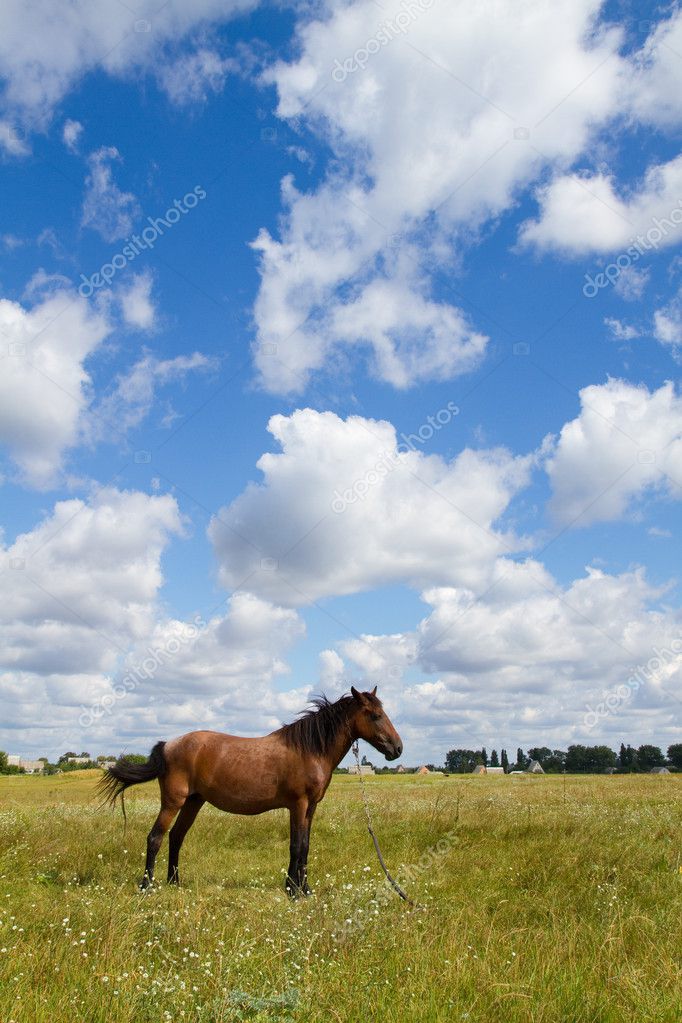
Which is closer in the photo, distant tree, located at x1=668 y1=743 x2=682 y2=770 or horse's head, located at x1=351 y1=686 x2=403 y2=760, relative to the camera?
horse's head, located at x1=351 y1=686 x2=403 y2=760

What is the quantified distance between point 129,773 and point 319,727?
305 centimetres

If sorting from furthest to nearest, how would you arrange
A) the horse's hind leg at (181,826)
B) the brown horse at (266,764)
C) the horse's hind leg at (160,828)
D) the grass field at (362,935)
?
1. the horse's hind leg at (181,826)
2. the brown horse at (266,764)
3. the horse's hind leg at (160,828)
4. the grass field at (362,935)

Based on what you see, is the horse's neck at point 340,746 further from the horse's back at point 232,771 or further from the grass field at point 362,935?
the grass field at point 362,935

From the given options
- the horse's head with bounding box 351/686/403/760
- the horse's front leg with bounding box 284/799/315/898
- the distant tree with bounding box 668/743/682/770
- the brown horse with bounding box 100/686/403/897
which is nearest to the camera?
the horse's front leg with bounding box 284/799/315/898

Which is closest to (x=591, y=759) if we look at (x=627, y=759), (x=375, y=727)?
(x=627, y=759)

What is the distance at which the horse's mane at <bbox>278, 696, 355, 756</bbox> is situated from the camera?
10.3m

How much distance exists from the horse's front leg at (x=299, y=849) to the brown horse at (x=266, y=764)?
0.06 feet

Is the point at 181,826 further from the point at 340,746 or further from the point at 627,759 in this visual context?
the point at 627,759

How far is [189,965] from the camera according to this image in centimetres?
561

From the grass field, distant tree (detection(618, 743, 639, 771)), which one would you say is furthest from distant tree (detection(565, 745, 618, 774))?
the grass field

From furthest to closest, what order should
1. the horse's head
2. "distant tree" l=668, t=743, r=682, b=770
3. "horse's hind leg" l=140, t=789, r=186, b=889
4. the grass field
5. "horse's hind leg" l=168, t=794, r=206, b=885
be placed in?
"distant tree" l=668, t=743, r=682, b=770 < the horse's head < "horse's hind leg" l=168, t=794, r=206, b=885 < "horse's hind leg" l=140, t=789, r=186, b=889 < the grass field

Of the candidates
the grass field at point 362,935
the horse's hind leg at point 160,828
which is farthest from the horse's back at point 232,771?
the grass field at point 362,935

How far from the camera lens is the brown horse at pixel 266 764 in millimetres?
10031

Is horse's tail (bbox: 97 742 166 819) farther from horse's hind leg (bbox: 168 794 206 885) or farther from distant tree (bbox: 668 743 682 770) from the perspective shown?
distant tree (bbox: 668 743 682 770)
